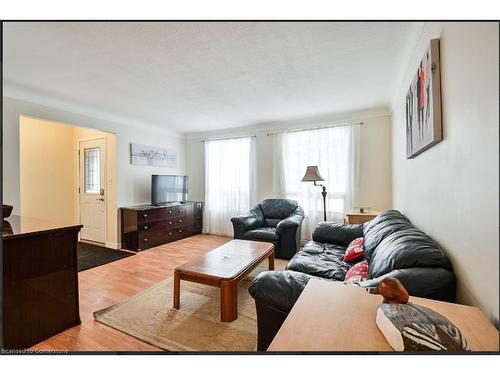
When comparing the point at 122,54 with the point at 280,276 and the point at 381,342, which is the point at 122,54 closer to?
the point at 280,276

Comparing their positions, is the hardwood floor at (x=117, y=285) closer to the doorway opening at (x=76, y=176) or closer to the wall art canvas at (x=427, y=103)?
the doorway opening at (x=76, y=176)

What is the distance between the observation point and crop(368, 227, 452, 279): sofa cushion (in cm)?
102

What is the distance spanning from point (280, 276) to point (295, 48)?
1.67 metres

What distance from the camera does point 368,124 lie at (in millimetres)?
3674

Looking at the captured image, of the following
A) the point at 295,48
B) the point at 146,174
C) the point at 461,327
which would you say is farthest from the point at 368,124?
the point at 146,174

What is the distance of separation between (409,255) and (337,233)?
1523mm

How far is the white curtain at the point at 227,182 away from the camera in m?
4.57

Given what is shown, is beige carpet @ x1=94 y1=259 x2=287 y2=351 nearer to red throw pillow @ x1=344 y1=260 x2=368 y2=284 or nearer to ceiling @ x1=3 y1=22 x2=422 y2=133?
red throw pillow @ x1=344 y1=260 x2=368 y2=284

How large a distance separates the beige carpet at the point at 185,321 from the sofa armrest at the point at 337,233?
1.05m

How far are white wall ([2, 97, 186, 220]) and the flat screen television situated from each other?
292mm

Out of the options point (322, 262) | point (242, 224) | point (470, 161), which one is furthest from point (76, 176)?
point (470, 161)

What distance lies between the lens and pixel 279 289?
1.14 m

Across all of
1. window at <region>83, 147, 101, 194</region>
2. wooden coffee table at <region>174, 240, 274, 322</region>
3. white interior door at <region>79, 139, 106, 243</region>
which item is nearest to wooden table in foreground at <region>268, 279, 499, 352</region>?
wooden coffee table at <region>174, 240, 274, 322</region>

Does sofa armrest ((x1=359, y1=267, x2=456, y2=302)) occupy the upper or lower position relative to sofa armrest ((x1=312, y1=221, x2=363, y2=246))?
upper
